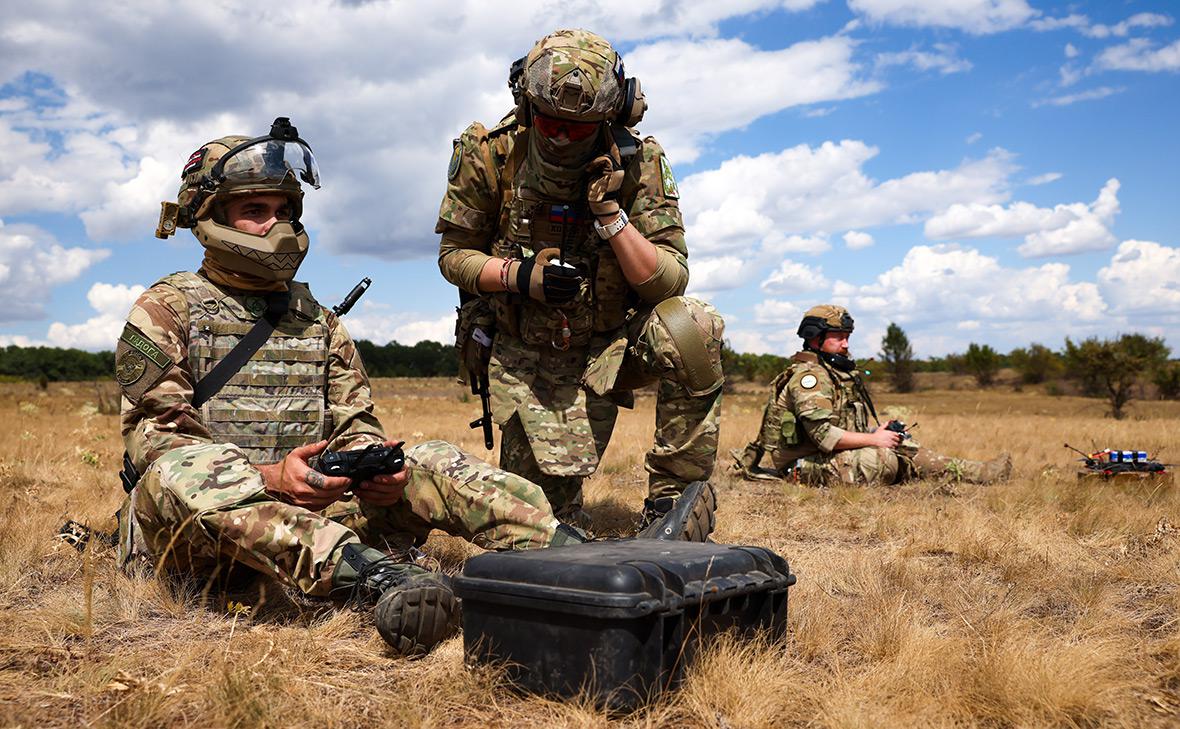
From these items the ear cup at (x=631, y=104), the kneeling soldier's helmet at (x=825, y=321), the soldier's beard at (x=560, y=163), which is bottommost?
the kneeling soldier's helmet at (x=825, y=321)

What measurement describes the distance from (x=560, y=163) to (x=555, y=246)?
1.56 ft

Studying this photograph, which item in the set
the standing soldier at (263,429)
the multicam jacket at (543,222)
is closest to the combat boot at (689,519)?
the standing soldier at (263,429)

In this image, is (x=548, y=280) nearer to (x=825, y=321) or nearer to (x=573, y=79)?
(x=573, y=79)

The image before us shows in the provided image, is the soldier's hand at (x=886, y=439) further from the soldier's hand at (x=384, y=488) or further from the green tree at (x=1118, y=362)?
the green tree at (x=1118, y=362)

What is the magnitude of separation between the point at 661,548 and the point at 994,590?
184cm

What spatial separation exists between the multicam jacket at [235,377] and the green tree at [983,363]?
129 feet

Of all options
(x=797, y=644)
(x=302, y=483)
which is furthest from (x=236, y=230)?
(x=797, y=644)

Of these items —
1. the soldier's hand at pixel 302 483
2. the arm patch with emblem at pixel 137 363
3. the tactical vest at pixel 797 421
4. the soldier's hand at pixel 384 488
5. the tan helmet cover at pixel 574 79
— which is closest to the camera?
the soldier's hand at pixel 302 483

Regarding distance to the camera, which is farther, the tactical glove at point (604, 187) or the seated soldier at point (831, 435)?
the seated soldier at point (831, 435)

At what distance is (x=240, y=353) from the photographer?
3.86 meters

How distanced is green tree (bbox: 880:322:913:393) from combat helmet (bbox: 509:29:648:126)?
110 ft

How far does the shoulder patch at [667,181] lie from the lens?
513 cm

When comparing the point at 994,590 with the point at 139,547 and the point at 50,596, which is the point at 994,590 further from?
the point at 50,596

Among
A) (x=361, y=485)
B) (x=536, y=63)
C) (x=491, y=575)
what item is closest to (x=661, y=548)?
(x=491, y=575)
